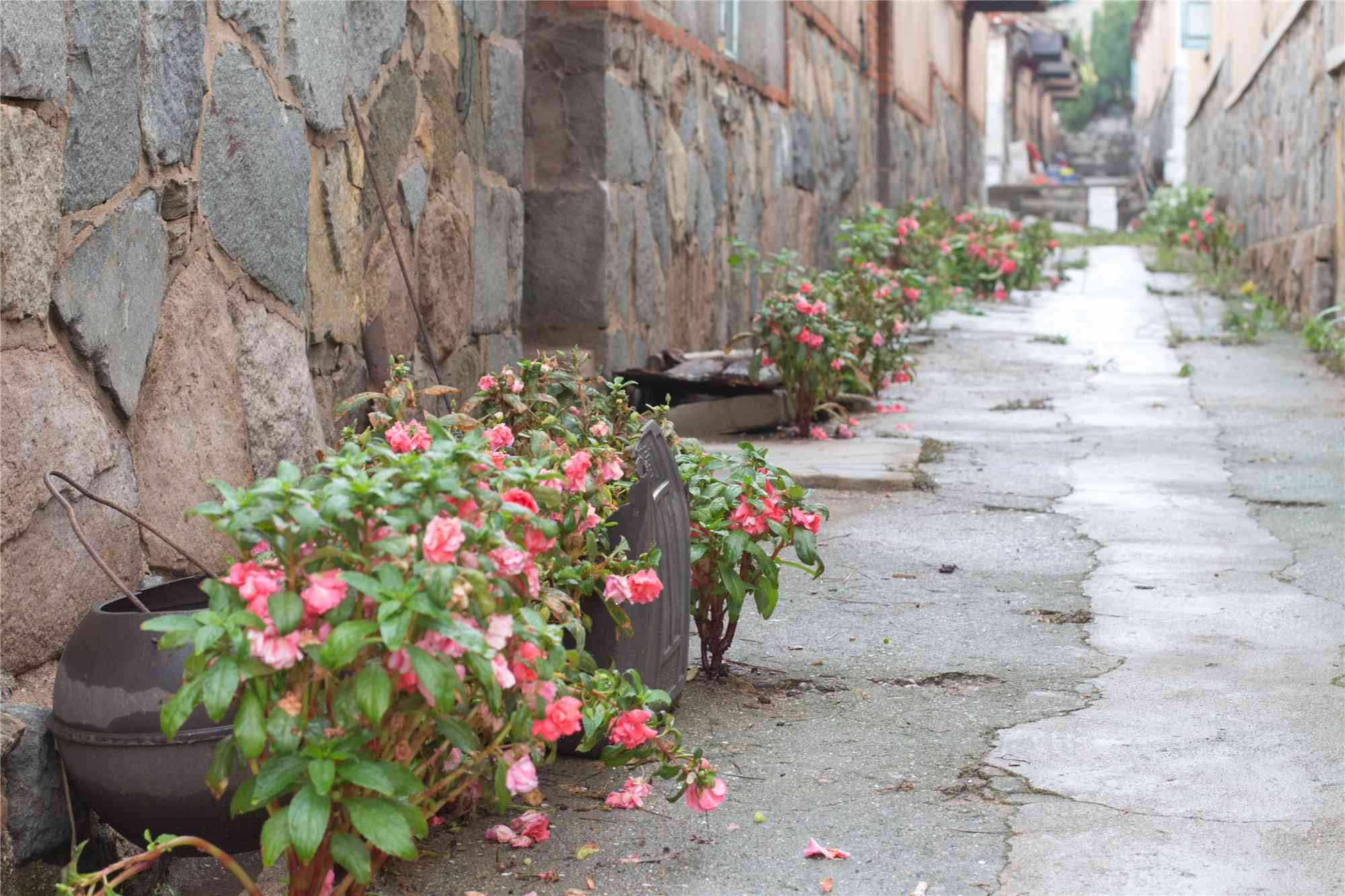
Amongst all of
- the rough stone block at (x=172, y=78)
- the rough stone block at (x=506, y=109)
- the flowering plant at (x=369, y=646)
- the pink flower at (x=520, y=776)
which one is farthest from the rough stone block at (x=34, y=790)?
the rough stone block at (x=506, y=109)

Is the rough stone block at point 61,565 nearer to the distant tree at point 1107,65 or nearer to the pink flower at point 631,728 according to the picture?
the pink flower at point 631,728

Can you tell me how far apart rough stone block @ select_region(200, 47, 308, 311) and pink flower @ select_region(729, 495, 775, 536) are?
0.97 m

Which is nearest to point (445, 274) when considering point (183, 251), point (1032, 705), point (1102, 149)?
point (183, 251)

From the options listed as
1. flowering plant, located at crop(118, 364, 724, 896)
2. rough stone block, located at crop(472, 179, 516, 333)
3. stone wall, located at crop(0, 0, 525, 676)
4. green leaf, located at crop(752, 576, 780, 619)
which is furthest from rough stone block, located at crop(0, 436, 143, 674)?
rough stone block, located at crop(472, 179, 516, 333)

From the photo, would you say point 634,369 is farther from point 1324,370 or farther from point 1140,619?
point 1324,370

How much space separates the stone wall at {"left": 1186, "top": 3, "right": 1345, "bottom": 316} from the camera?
Answer: 8953 millimetres

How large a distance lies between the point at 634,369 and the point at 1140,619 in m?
2.47

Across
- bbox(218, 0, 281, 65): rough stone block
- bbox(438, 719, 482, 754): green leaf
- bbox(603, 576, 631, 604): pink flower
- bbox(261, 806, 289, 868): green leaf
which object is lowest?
bbox(261, 806, 289, 868): green leaf

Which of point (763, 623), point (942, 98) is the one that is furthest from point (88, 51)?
point (942, 98)

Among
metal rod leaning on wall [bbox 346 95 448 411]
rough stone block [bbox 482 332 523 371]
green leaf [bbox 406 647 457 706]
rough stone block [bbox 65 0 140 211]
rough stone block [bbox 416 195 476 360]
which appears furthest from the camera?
rough stone block [bbox 482 332 523 371]

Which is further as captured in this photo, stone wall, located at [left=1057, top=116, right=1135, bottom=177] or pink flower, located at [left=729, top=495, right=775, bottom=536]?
stone wall, located at [left=1057, top=116, right=1135, bottom=177]

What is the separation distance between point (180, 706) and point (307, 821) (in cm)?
18

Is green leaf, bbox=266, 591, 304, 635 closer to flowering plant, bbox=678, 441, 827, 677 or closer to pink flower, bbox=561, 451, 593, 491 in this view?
pink flower, bbox=561, 451, 593, 491

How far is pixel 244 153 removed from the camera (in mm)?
2830
